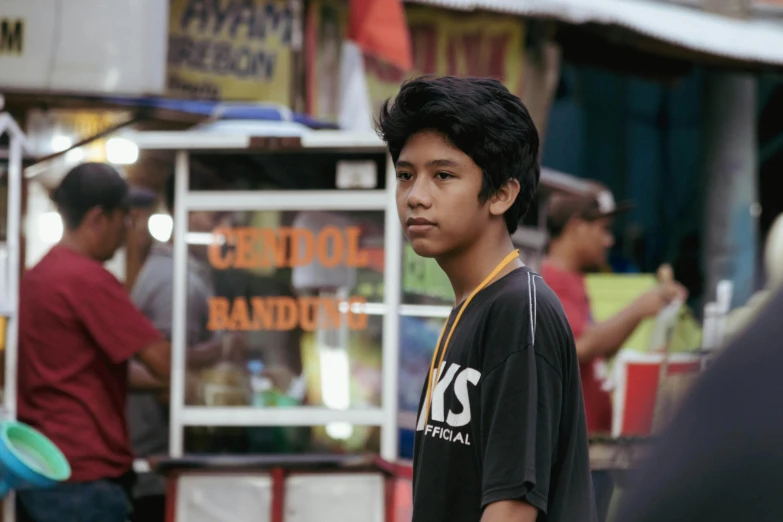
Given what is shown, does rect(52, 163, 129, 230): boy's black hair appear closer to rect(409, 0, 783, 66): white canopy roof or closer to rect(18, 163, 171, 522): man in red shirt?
rect(18, 163, 171, 522): man in red shirt

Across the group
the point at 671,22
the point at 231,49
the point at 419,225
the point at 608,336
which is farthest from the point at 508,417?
the point at 671,22

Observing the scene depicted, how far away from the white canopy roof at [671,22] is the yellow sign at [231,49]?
993 mm

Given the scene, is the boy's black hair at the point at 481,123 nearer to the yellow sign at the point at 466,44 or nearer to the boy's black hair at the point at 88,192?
the boy's black hair at the point at 88,192

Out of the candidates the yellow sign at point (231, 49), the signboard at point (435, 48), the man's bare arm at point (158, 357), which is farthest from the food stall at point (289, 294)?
the signboard at point (435, 48)

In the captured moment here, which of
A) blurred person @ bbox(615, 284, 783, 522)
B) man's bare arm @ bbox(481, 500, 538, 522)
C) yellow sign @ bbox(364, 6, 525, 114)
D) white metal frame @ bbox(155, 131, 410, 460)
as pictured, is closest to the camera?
blurred person @ bbox(615, 284, 783, 522)

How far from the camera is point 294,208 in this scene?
5547 millimetres

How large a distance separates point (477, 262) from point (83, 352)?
2943 mm

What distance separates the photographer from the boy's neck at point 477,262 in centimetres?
249

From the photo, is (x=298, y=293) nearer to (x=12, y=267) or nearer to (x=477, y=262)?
(x=12, y=267)

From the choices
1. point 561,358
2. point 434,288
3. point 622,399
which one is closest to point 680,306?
point 622,399

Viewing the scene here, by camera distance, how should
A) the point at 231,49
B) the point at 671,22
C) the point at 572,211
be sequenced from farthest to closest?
the point at 671,22
the point at 231,49
the point at 572,211

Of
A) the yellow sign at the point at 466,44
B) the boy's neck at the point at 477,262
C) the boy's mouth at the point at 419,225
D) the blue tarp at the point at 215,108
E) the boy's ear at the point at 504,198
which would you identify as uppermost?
the yellow sign at the point at 466,44

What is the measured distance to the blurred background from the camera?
555 centimetres

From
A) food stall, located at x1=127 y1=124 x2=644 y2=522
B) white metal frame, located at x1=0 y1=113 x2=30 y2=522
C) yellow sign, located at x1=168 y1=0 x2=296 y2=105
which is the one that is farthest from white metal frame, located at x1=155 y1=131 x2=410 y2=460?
yellow sign, located at x1=168 y1=0 x2=296 y2=105
